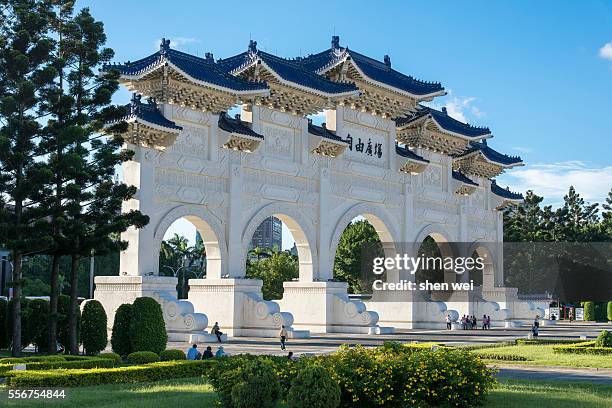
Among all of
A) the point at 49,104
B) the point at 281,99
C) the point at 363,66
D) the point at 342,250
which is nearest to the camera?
the point at 49,104

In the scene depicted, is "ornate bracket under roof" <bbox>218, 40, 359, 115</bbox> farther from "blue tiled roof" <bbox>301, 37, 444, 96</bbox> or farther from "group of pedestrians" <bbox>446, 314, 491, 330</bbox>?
"group of pedestrians" <bbox>446, 314, 491, 330</bbox>

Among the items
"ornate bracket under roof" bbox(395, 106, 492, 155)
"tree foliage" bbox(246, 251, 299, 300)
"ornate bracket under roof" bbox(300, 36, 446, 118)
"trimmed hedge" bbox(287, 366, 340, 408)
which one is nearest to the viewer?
"trimmed hedge" bbox(287, 366, 340, 408)

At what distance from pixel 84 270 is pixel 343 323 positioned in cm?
3106

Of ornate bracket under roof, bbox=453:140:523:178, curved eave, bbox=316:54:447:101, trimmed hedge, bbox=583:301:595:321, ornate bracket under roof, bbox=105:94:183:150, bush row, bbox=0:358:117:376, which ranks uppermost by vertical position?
curved eave, bbox=316:54:447:101

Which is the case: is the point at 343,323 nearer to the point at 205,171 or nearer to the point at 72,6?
the point at 205,171

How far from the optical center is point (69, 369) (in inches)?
635

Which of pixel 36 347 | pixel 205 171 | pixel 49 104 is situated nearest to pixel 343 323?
pixel 205 171

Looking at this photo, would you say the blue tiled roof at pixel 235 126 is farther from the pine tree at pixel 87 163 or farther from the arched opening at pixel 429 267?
the arched opening at pixel 429 267

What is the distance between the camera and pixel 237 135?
103 feet

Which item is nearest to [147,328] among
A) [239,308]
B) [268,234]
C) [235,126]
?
[239,308]

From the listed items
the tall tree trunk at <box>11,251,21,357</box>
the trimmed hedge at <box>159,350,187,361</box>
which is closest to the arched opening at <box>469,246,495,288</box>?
the trimmed hedge at <box>159,350,187,361</box>

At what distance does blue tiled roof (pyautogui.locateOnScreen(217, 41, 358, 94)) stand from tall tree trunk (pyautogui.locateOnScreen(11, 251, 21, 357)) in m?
14.2

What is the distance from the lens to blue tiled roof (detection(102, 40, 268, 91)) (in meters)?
29.2

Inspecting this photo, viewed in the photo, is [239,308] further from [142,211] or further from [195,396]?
[195,396]
